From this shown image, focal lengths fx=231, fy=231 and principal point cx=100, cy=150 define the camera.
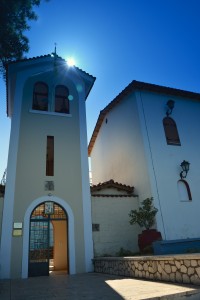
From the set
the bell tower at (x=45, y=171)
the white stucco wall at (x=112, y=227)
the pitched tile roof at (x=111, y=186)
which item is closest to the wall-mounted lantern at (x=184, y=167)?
the pitched tile roof at (x=111, y=186)

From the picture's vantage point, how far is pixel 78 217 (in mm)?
10375

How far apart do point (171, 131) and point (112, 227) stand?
20.8ft

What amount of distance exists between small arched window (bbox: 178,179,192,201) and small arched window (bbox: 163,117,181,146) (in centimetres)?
219

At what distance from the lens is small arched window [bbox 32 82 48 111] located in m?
12.5

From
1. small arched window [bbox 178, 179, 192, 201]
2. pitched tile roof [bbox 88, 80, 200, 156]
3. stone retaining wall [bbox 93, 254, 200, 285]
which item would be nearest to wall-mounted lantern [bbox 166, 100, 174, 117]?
pitched tile roof [bbox 88, 80, 200, 156]

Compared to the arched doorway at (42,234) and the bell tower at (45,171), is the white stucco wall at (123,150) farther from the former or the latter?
the arched doorway at (42,234)

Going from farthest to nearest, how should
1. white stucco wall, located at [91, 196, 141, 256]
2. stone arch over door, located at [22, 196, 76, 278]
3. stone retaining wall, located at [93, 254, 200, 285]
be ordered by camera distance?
1. white stucco wall, located at [91, 196, 141, 256]
2. stone arch over door, located at [22, 196, 76, 278]
3. stone retaining wall, located at [93, 254, 200, 285]

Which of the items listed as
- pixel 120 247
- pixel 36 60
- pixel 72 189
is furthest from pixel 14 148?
pixel 120 247

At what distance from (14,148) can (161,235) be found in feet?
25.3

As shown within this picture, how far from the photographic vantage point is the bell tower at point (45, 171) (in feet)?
30.9

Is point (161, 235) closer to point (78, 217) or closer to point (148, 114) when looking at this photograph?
point (78, 217)

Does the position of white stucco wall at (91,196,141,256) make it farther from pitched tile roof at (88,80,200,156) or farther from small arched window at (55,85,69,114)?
pitched tile roof at (88,80,200,156)

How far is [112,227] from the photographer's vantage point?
1090 centimetres

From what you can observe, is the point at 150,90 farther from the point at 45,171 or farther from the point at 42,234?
the point at 42,234
